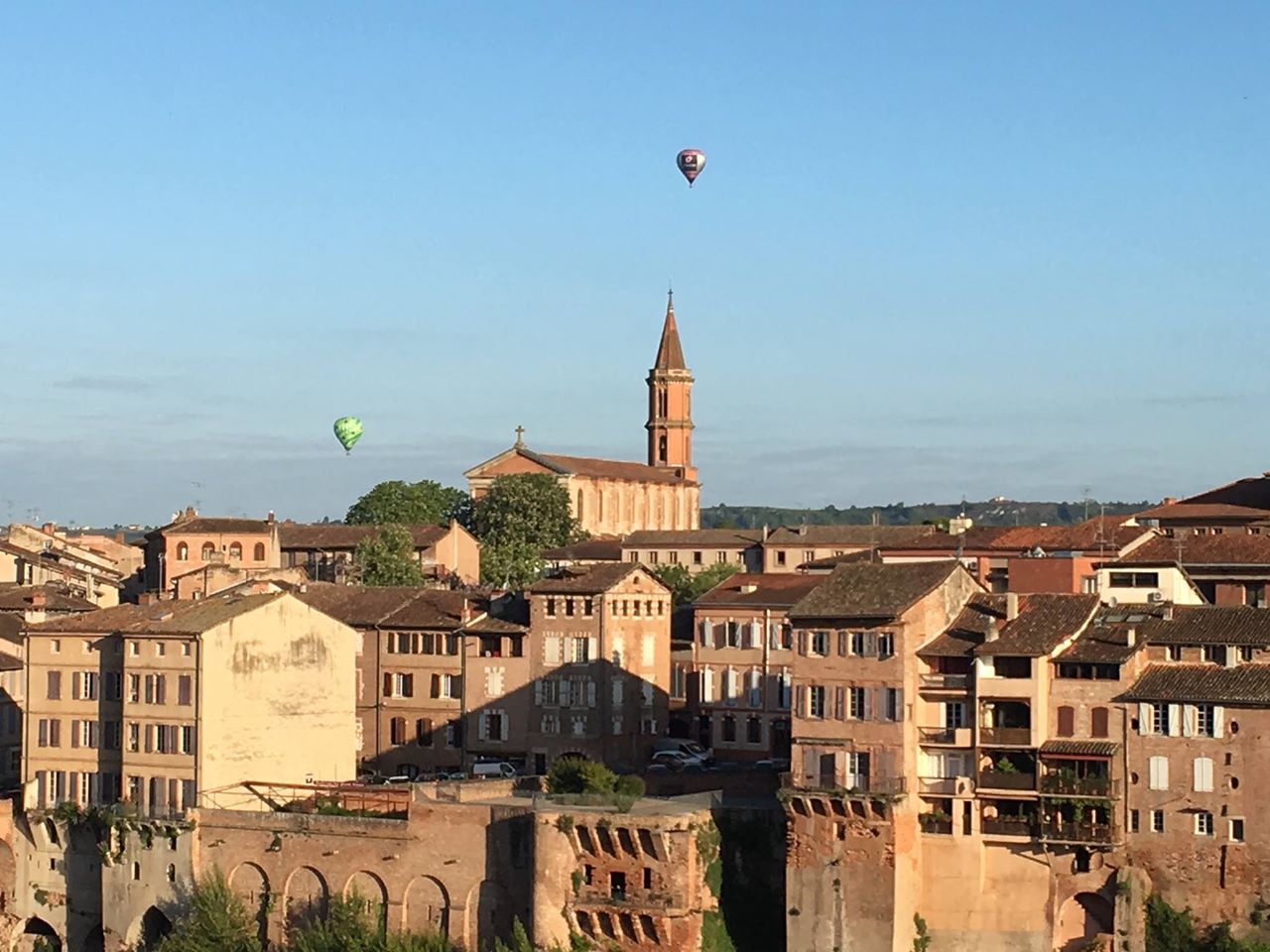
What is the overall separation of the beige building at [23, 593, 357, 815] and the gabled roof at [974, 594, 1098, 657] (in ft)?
83.0

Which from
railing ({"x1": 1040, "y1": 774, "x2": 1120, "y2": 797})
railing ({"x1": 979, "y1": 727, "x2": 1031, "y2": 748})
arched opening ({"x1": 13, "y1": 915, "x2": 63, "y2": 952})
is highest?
railing ({"x1": 979, "y1": 727, "x2": 1031, "y2": 748})

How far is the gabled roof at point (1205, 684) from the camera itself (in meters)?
65.2

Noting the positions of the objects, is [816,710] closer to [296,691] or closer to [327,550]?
[296,691]

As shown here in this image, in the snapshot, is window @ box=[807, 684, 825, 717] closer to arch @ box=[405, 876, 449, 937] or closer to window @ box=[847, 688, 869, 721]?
window @ box=[847, 688, 869, 721]

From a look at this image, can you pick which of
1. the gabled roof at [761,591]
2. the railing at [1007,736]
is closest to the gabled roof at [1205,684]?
the railing at [1007,736]

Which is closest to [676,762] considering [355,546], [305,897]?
[305,897]

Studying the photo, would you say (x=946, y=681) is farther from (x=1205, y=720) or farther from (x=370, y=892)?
(x=370, y=892)

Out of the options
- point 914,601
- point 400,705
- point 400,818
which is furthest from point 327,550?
point 914,601

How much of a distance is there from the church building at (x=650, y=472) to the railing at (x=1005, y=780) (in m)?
94.7

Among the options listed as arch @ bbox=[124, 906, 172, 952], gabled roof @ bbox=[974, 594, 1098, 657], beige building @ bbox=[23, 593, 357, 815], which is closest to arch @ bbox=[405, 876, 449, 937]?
beige building @ bbox=[23, 593, 357, 815]

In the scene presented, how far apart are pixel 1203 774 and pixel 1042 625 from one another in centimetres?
643

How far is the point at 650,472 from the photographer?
595 feet

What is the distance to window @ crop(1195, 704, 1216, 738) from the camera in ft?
215

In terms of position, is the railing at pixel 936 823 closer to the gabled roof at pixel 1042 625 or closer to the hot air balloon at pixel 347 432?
the gabled roof at pixel 1042 625
